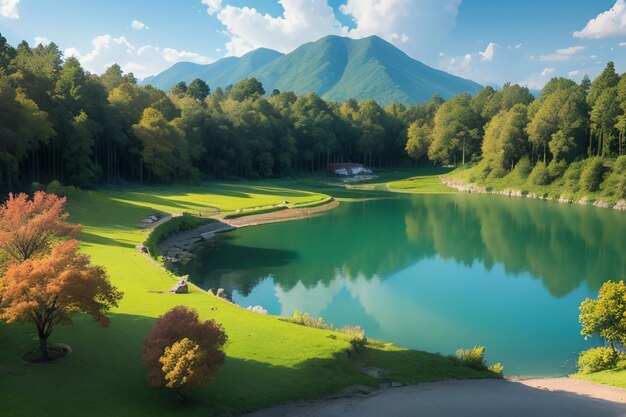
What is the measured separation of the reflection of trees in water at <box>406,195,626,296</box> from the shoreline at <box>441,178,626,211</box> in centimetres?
301

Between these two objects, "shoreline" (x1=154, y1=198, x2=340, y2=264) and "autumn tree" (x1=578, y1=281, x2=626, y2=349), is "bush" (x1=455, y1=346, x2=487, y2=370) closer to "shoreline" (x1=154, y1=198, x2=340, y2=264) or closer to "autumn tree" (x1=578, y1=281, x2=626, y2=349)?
"autumn tree" (x1=578, y1=281, x2=626, y2=349)

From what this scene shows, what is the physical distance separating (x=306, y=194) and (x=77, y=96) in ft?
114

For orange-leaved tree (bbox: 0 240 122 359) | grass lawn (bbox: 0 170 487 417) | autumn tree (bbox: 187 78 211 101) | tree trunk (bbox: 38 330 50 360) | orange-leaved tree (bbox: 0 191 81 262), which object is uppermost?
autumn tree (bbox: 187 78 211 101)

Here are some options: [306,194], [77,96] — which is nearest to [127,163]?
[77,96]

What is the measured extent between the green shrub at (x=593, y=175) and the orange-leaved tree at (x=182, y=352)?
75439mm

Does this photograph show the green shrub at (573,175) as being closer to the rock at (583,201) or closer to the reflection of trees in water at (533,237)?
the rock at (583,201)

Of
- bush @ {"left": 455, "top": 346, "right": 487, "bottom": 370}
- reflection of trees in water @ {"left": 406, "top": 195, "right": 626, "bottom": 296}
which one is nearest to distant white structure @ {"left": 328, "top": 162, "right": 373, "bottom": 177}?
reflection of trees in water @ {"left": 406, "top": 195, "right": 626, "bottom": 296}

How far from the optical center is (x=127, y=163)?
81.7m

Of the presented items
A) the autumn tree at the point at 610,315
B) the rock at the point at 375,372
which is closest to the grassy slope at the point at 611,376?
the autumn tree at the point at 610,315

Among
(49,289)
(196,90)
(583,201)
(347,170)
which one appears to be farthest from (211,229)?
(196,90)

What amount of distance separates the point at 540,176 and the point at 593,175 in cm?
998

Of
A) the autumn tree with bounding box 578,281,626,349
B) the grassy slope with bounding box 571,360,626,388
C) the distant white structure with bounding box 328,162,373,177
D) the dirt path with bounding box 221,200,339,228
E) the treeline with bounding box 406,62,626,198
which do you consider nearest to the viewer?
the grassy slope with bounding box 571,360,626,388

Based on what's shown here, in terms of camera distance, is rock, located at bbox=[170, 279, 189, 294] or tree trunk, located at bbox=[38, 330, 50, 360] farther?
rock, located at bbox=[170, 279, 189, 294]

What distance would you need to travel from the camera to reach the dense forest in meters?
59.9
